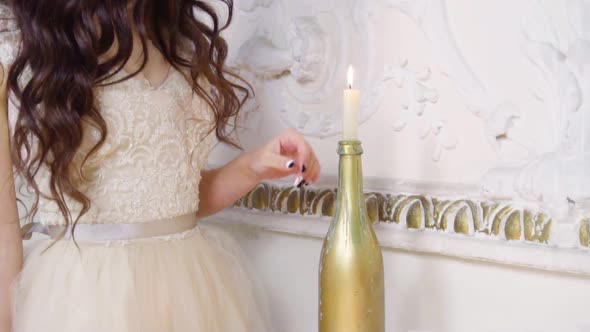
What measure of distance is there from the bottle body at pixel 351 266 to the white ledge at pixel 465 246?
128mm

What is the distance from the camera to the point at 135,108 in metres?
0.91

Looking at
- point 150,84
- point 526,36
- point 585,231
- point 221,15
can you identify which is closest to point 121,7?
point 150,84

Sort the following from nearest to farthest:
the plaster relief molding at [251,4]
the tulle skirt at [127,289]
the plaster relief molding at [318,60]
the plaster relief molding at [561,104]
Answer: the plaster relief molding at [561,104], the tulle skirt at [127,289], the plaster relief molding at [318,60], the plaster relief molding at [251,4]

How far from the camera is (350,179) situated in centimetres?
79

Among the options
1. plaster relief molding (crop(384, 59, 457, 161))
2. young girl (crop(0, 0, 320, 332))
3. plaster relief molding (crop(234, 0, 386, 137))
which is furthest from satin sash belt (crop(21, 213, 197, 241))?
plaster relief molding (crop(384, 59, 457, 161))

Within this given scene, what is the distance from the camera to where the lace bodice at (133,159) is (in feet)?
2.95

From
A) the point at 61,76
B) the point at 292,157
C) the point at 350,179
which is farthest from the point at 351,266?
the point at 61,76

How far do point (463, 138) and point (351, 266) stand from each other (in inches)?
9.8

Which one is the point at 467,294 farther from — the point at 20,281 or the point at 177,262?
the point at 20,281

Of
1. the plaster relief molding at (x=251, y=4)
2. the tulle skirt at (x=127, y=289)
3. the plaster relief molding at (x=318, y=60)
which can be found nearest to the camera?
the tulle skirt at (x=127, y=289)

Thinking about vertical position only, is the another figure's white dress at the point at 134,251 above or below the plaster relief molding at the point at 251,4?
below

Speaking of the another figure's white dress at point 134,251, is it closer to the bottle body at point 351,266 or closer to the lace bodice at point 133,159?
the lace bodice at point 133,159

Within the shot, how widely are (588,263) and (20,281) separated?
748 mm

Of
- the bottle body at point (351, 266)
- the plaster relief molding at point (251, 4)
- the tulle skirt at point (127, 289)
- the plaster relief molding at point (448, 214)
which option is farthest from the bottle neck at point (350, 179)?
the plaster relief molding at point (251, 4)
